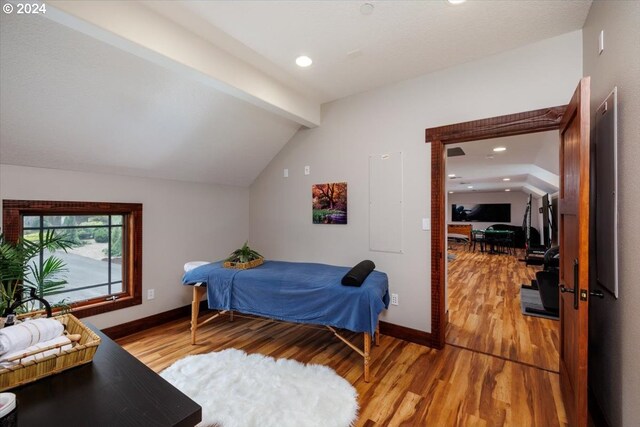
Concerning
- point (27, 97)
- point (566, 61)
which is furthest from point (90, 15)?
point (566, 61)

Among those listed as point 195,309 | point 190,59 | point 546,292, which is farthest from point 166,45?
point 546,292

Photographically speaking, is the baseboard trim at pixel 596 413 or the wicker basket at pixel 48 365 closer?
the wicker basket at pixel 48 365

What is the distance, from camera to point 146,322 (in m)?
3.21

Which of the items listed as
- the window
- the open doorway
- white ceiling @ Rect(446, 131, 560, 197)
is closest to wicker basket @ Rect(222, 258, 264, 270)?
the window

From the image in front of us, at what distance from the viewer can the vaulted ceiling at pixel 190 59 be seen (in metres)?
1.83

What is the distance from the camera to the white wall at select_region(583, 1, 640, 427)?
50.4 inches

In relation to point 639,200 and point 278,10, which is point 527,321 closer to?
point 639,200

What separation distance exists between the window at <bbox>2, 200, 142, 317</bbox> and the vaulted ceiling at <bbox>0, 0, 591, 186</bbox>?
0.41 metres

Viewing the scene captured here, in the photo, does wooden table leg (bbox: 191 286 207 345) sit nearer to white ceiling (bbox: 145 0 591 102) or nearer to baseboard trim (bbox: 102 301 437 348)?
baseboard trim (bbox: 102 301 437 348)

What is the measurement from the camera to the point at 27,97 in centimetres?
201

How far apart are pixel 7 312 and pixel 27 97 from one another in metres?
1.73

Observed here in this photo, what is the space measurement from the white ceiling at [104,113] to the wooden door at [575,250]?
2719 mm

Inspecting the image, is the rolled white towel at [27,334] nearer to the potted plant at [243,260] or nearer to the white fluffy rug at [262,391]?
the white fluffy rug at [262,391]

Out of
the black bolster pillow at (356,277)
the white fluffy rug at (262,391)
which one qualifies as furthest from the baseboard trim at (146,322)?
the black bolster pillow at (356,277)
